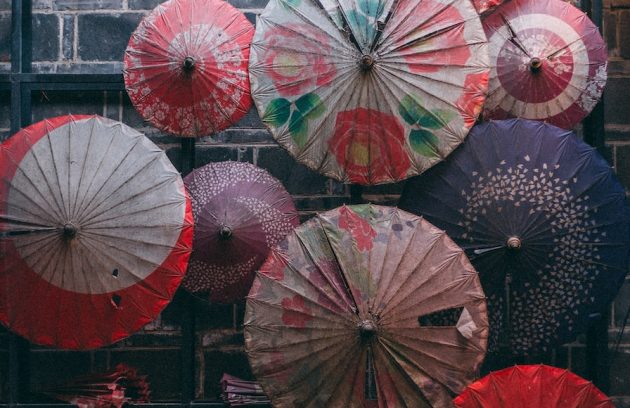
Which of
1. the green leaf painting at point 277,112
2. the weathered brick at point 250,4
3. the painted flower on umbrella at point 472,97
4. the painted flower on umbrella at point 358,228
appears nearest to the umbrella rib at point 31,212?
the green leaf painting at point 277,112

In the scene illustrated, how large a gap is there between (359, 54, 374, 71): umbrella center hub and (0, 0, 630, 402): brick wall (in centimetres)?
126

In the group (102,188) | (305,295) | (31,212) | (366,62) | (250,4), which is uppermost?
(250,4)

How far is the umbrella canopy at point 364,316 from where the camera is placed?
4695 mm

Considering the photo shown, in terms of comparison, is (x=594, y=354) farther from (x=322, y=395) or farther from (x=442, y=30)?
(x=442, y=30)

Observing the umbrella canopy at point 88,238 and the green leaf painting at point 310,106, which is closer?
the umbrella canopy at point 88,238

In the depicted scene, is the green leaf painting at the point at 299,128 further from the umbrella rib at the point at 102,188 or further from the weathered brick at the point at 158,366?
the weathered brick at the point at 158,366

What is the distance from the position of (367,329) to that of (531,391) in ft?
3.09

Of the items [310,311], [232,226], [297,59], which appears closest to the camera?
[310,311]

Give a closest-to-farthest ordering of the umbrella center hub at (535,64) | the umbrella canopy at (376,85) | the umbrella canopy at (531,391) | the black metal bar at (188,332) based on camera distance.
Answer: the umbrella canopy at (531,391), the umbrella canopy at (376,85), the umbrella center hub at (535,64), the black metal bar at (188,332)

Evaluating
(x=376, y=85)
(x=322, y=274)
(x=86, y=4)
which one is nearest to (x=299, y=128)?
(x=376, y=85)

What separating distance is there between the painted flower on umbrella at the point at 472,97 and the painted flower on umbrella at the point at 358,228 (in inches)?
33.8

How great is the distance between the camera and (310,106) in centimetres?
511

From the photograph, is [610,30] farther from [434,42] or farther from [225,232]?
[225,232]

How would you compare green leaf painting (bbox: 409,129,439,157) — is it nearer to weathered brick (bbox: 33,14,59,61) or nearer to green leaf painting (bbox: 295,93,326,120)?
green leaf painting (bbox: 295,93,326,120)
